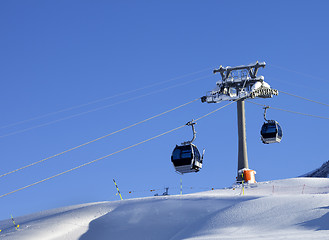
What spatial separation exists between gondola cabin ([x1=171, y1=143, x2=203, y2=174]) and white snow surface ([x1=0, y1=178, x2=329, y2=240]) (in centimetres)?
213

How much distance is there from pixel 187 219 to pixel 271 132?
17749 millimetres

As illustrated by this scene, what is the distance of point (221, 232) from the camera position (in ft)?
85.1

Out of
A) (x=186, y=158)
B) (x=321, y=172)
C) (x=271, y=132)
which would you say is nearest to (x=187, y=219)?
(x=186, y=158)

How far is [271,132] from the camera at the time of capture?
46469mm

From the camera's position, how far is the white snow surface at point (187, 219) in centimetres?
2519

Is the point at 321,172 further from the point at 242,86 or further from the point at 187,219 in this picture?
the point at 187,219

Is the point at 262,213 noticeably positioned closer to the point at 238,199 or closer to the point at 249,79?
the point at 238,199

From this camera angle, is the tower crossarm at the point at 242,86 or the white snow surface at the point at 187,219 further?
the tower crossarm at the point at 242,86

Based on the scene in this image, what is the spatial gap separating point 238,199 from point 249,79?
2775cm

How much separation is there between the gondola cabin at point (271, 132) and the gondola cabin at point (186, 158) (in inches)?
453

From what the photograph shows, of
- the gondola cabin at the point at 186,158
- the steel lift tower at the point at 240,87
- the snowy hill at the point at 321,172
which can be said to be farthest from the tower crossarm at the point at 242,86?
the snowy hill at the point at 321,172

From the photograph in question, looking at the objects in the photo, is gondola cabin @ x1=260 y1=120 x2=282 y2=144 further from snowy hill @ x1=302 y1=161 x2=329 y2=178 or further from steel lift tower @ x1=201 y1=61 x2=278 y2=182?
snowy hill @ x1=302 y1=161 x2=329 y2=178

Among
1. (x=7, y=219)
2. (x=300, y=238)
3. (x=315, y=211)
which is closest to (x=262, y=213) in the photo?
(x=315, y=211)

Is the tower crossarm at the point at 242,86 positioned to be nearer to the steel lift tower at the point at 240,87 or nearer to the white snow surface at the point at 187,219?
the steel lift tower at the point at 240,87
